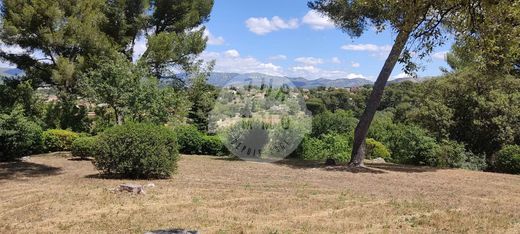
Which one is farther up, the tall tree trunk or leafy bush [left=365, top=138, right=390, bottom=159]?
the tall tree trunk

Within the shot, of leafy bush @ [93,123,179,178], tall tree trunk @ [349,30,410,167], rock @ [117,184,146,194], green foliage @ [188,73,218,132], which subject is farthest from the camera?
green foliage @ [188,73,218,132]

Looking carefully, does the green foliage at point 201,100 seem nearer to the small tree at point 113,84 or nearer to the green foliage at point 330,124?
the green foliage at point 330,124

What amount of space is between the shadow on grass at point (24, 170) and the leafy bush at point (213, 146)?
743cm

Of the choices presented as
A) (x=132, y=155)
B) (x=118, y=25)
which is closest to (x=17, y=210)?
(x=132, y=155)

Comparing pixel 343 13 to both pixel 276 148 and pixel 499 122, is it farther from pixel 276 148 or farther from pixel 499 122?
pixel 499 122

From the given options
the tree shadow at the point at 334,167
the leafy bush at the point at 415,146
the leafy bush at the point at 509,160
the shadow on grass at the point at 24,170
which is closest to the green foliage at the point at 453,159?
the leafy bush at the point at 415,146

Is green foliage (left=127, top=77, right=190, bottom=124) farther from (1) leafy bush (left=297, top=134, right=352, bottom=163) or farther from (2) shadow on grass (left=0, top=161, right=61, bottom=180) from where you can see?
(1) leafy bush (left=297, top=134, right=352, bottom=163)

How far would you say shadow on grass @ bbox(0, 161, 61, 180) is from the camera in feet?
41.4

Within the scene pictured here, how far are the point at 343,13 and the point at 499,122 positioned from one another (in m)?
7.60

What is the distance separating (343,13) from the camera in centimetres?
1653

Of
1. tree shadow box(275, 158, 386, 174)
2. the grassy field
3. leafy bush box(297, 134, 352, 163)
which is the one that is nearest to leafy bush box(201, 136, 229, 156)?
leafy bush box(297, 134, 352, 163)

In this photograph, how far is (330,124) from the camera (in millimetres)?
21766

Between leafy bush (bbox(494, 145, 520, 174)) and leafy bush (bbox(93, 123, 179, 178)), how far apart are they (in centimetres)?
1121

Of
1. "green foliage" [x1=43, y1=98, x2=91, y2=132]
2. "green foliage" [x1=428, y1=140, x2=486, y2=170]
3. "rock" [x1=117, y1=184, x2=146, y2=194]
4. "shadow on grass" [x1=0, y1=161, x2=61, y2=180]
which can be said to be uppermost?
"green foliage" [x1=43, y1=98, x2=91, y2=132]
